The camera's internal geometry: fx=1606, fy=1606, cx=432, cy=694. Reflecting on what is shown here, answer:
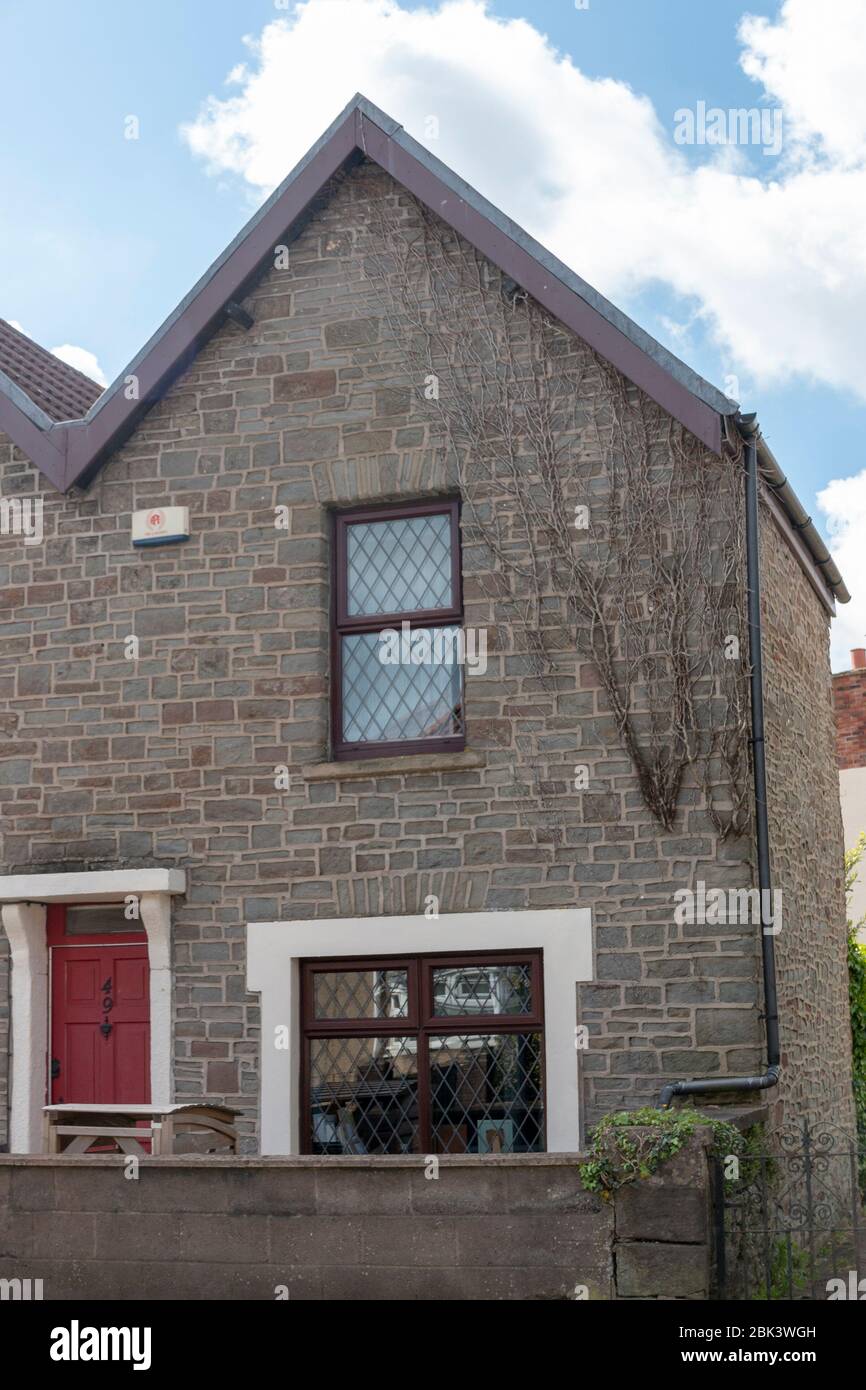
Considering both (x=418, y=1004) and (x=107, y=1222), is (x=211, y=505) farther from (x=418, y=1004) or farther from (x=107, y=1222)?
(x=107, y=1222)

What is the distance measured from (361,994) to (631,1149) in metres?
3.49

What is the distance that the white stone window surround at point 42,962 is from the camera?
10516mm

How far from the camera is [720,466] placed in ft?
33.1

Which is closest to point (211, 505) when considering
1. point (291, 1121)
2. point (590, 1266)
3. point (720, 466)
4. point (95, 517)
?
point (95, 517)

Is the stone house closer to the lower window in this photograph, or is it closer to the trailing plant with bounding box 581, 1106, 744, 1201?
the lower window

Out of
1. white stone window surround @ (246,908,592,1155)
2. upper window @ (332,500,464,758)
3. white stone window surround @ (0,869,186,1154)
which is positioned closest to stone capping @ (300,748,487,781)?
upper window @ (332,500,464,758)

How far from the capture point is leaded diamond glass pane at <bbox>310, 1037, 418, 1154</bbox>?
1021 cm

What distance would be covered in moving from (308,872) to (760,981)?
9.68 feet

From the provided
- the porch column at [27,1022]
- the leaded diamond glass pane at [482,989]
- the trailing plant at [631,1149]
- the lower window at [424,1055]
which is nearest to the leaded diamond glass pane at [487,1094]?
the lower window at [424,1055]

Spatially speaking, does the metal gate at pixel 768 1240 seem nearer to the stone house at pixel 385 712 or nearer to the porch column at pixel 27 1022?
the stone house at pixel 385 712

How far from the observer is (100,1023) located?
1098 cm

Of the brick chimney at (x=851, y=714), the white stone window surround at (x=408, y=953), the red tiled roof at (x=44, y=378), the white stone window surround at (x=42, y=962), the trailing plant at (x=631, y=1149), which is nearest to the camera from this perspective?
the trailing plant at (x=631, y=1149)

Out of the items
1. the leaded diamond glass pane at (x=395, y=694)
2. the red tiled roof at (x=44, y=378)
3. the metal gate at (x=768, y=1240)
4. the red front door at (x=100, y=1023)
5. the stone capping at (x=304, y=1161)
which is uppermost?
the red tiled roof at (x=44, y=378)

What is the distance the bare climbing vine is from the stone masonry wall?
0.98 m
